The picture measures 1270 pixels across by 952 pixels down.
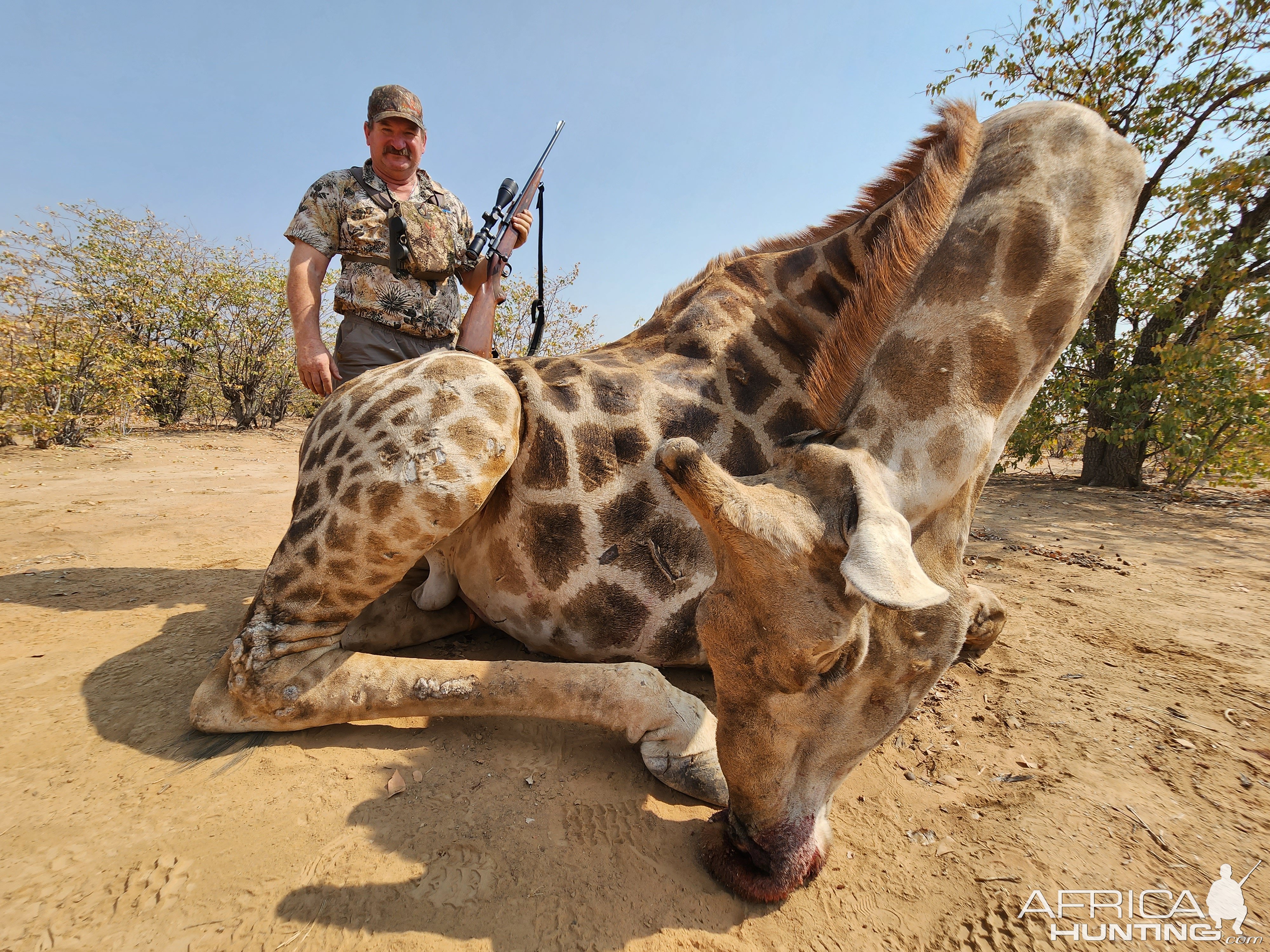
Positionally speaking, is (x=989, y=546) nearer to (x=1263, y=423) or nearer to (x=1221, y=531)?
(x=1221, y=531)

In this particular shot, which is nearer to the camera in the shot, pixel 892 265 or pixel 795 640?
pixel 795 640

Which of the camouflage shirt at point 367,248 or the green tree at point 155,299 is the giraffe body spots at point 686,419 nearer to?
the camouflage shirt at point 367,248

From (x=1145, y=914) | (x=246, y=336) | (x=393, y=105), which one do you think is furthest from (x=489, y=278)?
(x=246, y=336)

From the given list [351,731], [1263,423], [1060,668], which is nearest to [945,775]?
[1060,668]

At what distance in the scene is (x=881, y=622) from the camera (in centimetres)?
174

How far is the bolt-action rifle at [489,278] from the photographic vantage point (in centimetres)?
435

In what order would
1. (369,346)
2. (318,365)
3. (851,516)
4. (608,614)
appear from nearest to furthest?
1. (851,516)
2. (608,614)
3. (318,365)
4. (369,346)

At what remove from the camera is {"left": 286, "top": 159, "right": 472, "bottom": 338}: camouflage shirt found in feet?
12.5

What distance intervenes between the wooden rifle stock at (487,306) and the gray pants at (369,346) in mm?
294

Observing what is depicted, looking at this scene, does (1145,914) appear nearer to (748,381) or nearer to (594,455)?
(748,381)

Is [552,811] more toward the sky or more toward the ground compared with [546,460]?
more toward the ground

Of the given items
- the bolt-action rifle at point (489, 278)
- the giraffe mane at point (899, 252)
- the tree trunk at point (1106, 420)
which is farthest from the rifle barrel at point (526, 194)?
the tree trunk at point (1106, 420)

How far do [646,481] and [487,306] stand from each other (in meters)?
2.56

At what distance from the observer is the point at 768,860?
1.69 m
